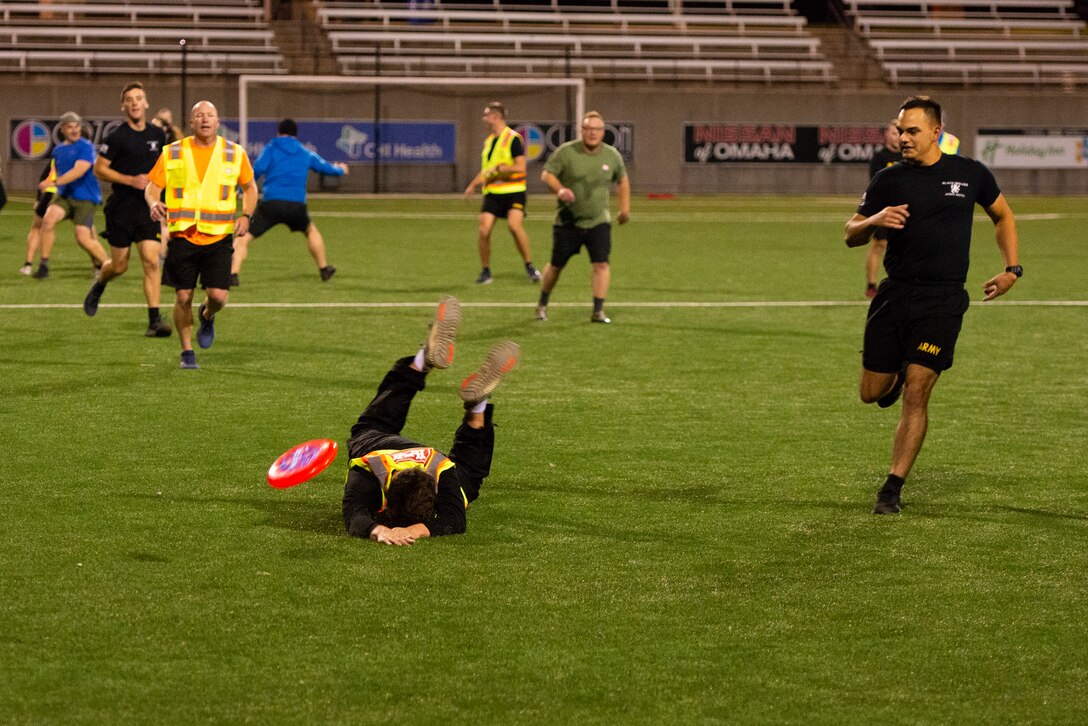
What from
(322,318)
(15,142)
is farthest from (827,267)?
(15,142)

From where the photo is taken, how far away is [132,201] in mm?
13547

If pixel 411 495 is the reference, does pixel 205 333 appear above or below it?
below

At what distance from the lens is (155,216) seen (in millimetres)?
Answer: 11281

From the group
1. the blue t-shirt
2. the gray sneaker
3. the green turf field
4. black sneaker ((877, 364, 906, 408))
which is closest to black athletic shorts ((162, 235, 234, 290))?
the green turf field

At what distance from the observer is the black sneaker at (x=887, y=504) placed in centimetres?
738

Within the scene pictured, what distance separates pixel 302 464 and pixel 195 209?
4.96 metres

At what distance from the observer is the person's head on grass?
6.68m

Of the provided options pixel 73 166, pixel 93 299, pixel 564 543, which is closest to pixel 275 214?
pixel 73 166

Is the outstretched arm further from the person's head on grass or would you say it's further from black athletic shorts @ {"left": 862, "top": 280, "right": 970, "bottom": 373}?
the person's head on grass

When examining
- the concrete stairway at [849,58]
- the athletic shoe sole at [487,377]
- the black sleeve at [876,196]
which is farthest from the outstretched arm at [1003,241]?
the concrete stairway at [849,58]

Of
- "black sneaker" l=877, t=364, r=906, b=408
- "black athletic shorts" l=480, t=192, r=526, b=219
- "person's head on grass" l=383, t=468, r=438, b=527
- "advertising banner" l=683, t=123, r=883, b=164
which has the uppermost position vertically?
"black sneaker" l=877, t=364, r=906, b=408

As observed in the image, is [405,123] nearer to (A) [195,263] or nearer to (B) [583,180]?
(B) [583,180]

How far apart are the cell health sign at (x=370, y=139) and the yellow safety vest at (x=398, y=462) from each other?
3132 cm

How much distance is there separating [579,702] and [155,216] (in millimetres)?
7452
